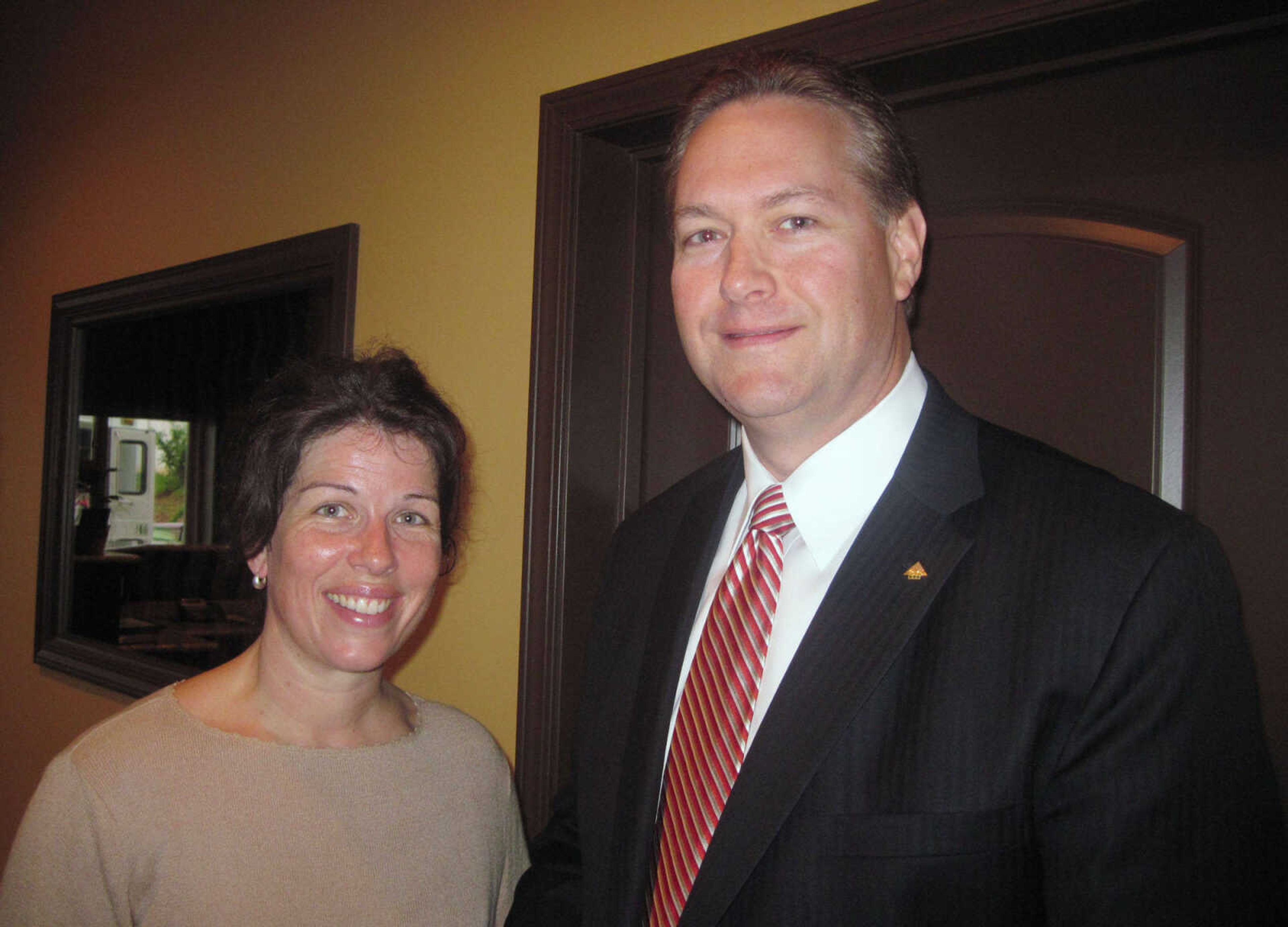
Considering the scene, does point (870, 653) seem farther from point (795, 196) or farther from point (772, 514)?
point (795, 196)

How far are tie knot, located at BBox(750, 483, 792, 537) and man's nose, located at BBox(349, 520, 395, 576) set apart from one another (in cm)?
62

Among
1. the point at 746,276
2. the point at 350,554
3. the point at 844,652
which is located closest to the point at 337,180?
the point at 350,554

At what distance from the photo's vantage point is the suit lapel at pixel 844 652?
0.95 metres

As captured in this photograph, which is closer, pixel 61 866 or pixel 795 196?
pixel 795 196

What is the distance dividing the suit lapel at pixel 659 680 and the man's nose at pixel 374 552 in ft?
1.47

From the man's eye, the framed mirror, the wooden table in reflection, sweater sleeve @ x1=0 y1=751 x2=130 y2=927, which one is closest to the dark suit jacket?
the man's eye

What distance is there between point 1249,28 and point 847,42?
1.93 ft

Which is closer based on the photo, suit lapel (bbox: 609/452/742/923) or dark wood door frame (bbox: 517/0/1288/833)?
suit lapel (bbox: 609/452/742/923)

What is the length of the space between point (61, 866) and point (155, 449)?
7.94 feet

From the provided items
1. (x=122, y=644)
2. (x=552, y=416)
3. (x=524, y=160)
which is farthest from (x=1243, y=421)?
(x=122, y=644)

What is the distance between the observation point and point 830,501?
3.72 feet

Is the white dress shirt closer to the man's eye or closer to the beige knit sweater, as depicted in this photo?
the man's eye

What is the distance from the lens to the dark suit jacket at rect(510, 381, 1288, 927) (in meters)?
0.80

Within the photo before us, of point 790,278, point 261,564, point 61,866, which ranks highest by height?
point 790,278
